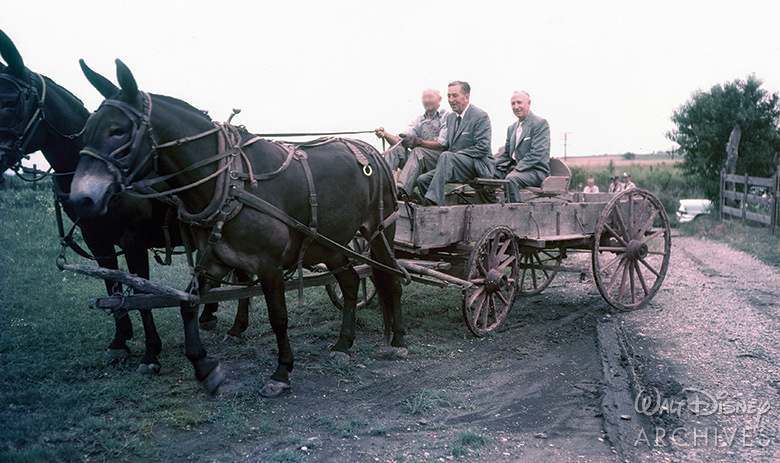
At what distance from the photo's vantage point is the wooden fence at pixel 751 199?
48.3 ft

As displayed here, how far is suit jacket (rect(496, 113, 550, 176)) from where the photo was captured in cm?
715

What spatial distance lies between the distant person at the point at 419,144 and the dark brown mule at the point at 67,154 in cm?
260

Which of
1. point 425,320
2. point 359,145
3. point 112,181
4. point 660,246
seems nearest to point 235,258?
point 112,181

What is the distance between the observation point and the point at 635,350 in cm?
549

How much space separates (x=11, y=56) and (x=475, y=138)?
4.55 meters

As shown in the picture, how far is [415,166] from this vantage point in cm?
634

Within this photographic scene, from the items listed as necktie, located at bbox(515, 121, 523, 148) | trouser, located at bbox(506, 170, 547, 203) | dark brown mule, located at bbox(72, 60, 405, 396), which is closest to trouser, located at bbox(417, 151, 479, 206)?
trouser, located at bbox(506, 170, 547, 203)

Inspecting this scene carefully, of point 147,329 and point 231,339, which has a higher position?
point 147,329

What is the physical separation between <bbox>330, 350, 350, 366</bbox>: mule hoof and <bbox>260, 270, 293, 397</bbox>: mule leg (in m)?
0.67

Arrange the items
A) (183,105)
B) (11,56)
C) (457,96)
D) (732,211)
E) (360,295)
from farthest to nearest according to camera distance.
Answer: (732,211) → (360,295) → (457,96) → (11,56) → (183,105)

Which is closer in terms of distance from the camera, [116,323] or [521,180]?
[116,323]

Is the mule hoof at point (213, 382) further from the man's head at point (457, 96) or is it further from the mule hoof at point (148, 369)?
the man's head at point (457, 96)

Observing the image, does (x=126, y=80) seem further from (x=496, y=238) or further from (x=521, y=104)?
(x=521, y=104)

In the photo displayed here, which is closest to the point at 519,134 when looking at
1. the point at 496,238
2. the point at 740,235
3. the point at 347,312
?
the point at 496,238
